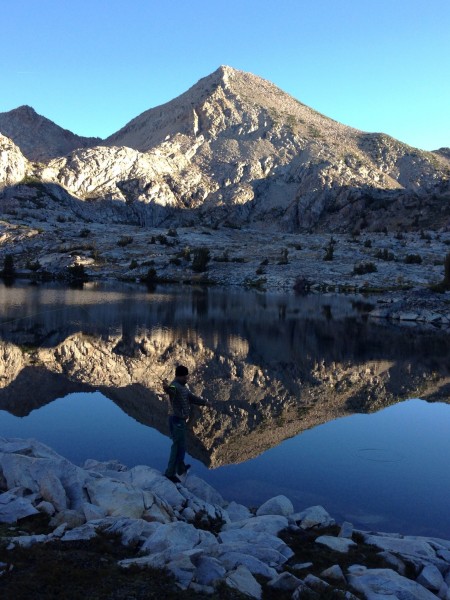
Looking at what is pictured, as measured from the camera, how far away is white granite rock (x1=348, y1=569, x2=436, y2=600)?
26.6 ft

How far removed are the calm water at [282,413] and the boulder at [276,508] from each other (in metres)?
1.14

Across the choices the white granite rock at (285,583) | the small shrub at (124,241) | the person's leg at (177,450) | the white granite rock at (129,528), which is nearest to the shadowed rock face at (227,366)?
the person's leg at (177,450)

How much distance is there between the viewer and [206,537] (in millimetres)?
9656

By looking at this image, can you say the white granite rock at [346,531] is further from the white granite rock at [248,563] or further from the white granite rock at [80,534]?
the white granite rock at [80,534]

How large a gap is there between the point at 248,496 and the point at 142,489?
3.43 metres

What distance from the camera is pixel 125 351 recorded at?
3056 centimetres

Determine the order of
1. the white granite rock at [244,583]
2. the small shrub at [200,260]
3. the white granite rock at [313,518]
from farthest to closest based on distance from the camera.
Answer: the small shrub at [200,260] → the white granite rock at [313,518] → the white granite rock at [244,583]

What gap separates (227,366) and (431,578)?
19707 millimetres

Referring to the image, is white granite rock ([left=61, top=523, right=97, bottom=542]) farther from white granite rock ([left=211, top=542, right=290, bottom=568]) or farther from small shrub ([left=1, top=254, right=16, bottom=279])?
small shrub ([left=1, top=254, right=16, bottom=279])

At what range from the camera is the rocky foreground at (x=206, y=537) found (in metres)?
7.80

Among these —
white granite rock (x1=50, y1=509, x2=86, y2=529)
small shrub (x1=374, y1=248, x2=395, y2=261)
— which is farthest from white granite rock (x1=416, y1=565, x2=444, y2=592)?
small shrub (x1=374, y1=248, x2=395, y2=261)

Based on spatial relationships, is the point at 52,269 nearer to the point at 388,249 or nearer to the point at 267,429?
the point at 388,249

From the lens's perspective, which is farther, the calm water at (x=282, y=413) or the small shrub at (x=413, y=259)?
the small shrub at (x=413, y=259)

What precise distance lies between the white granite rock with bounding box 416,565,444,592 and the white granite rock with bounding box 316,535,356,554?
1435 millimetres
